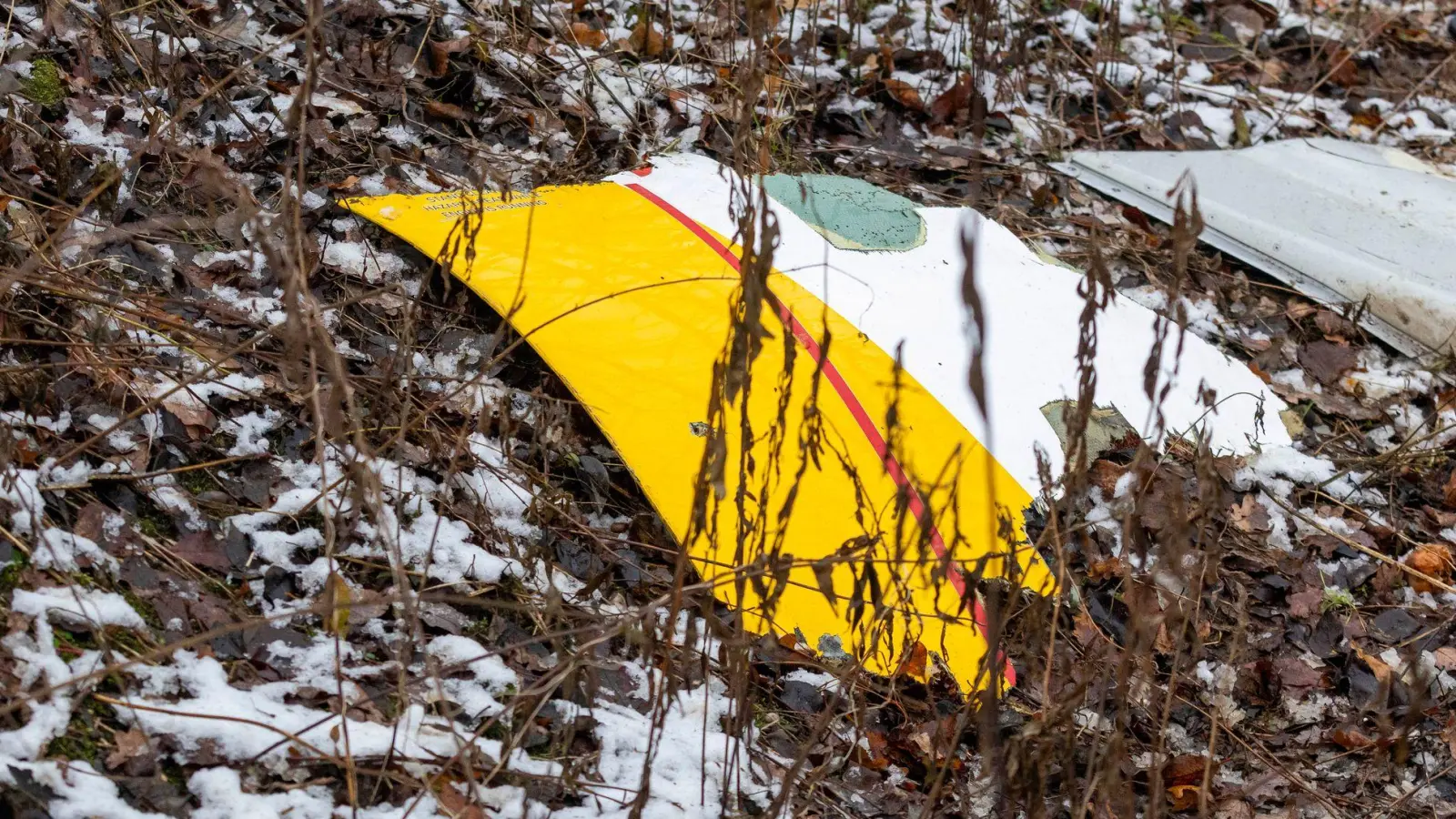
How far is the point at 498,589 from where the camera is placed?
1916mm

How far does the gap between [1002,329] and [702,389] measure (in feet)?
2.43

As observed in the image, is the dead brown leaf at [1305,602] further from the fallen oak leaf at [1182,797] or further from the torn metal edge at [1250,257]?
the torn metal edge at [1250,257]

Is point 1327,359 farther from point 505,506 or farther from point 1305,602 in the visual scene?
point 505,506

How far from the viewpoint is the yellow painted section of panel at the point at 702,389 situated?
2.08m

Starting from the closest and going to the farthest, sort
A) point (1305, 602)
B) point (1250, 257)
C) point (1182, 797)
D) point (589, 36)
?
point (1182, 797) → point (1305, 602) → point (1250, 257) → point (589, 36)

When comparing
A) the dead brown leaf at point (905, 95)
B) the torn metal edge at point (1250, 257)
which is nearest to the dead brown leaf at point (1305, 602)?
the torn metal edge at point (1250, 257)

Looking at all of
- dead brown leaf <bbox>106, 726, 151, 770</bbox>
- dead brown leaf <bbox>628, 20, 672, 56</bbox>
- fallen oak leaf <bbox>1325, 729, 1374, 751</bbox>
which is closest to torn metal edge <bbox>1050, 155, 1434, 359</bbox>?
dead brown leaf <bbox>628, 20, 672, 56</bbox>

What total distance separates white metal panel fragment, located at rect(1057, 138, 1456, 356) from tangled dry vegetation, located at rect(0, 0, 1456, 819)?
93 millimetres

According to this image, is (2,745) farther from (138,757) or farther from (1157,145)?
(1157,145)

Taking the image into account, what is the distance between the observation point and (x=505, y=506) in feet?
6.89

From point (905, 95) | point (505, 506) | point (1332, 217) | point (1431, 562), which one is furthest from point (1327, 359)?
point (505, 506)

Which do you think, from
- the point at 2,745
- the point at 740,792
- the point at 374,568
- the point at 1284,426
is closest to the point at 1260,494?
the point at 1284,426

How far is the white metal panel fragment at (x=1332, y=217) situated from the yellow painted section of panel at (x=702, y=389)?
1.44 meters

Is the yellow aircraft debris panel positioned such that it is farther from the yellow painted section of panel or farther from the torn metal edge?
the torn metal edge
